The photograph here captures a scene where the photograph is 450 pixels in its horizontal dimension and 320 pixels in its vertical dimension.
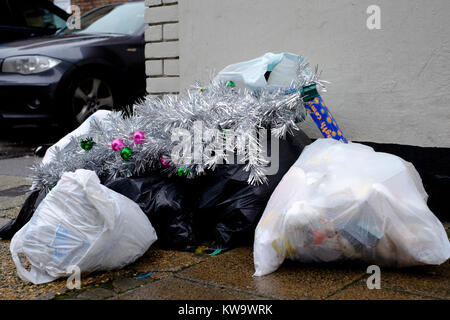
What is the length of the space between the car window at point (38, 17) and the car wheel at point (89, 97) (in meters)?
2.26

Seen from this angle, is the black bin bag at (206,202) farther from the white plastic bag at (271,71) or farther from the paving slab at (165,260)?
the white plastic bag at (271,71)

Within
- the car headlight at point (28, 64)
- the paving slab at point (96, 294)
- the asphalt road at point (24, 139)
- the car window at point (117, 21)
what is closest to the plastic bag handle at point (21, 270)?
the paving slab at point (96, 294)

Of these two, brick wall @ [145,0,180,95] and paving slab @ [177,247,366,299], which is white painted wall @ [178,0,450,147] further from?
paving slab @ [177,247,366,299]

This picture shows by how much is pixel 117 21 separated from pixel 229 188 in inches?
178

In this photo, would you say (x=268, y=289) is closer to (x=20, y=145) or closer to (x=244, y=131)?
(x=244, y=131)

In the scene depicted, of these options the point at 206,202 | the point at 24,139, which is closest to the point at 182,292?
the point at 206,202

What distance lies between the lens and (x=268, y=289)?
6.85 feet

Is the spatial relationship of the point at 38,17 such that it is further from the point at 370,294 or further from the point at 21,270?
the point at 370,294

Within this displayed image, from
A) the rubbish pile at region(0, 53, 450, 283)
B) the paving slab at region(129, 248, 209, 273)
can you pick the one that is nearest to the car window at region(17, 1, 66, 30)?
the rubbish pile at region(0, 53, 450, 283)

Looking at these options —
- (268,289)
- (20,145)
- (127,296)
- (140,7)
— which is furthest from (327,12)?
(20,145)

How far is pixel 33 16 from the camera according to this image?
25.7 feet

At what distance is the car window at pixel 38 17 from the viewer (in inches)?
306

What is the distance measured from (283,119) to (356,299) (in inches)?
41.6

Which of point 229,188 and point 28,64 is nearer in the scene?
point 229,188
